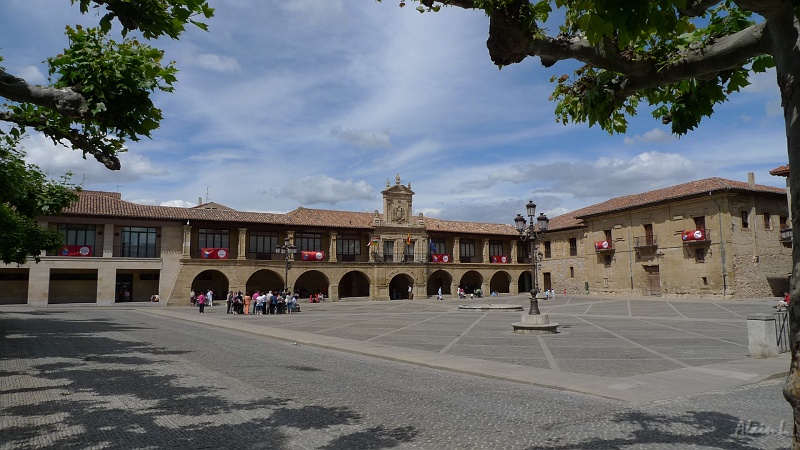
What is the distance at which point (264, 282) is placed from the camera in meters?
46.6

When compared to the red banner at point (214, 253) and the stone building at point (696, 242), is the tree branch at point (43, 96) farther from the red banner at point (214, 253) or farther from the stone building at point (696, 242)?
the stone building at point (696, 242)

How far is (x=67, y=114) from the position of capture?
634cm

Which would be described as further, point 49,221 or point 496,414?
point 49,221

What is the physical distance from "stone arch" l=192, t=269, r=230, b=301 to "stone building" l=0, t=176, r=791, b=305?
0.09 metres

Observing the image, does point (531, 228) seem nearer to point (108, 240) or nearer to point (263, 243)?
point (263, 243)

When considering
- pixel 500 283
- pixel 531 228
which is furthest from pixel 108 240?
pixel 500 283

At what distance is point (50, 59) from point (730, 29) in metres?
7.99

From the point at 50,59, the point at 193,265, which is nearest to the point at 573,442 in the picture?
the point at 50,59

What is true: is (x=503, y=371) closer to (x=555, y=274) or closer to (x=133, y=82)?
(x=133, y=82)

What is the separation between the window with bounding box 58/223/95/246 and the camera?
3738 cm

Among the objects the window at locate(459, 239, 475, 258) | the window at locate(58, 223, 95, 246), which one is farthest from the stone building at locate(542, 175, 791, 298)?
the window at locate(58, 223, 95, 246)

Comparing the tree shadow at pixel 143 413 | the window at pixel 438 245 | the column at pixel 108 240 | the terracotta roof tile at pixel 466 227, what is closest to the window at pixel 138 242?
the column at pixel 108 240

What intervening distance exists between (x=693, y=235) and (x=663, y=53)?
41.0 m

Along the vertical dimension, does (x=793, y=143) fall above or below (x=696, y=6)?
below
